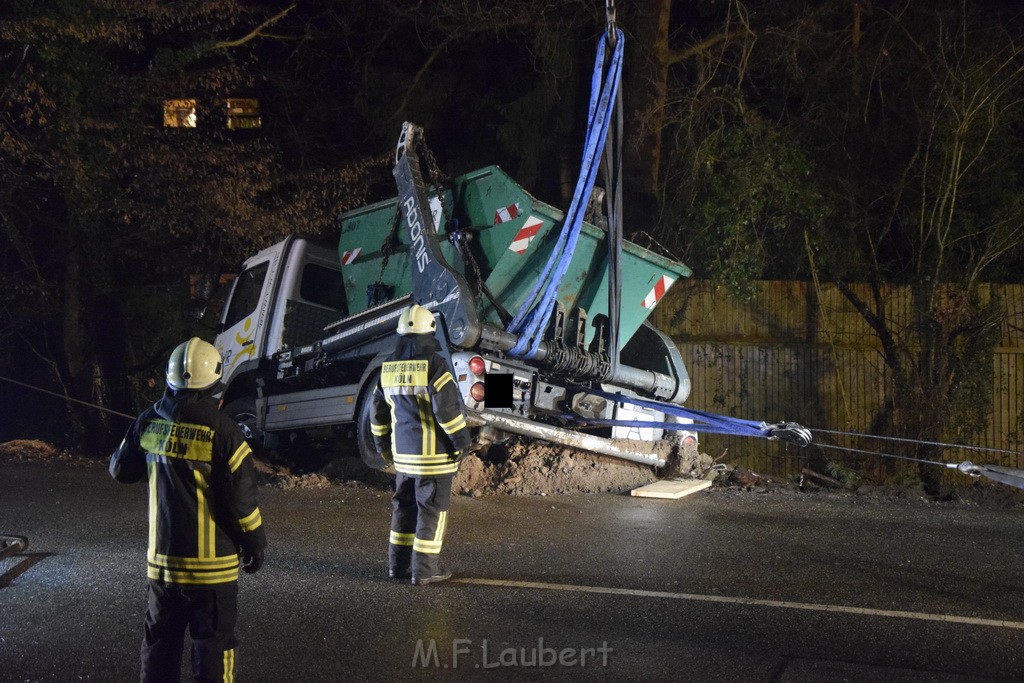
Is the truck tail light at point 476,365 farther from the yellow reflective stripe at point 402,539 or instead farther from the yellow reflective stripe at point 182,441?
the yellow reflective stripe at point 182,441

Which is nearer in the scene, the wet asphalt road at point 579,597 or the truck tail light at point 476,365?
the wet asphalt road at point 579,597

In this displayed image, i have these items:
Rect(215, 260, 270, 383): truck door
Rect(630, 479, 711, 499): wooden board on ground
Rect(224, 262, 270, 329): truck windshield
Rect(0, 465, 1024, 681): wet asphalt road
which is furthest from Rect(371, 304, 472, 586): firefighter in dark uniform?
Rect(224, 262, 270, 329): truck windshield

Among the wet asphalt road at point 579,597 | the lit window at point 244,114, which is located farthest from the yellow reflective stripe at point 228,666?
the lit window at point 244,114

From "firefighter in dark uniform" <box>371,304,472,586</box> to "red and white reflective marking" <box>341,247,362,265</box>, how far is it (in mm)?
4247

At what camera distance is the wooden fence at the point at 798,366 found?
1100cm

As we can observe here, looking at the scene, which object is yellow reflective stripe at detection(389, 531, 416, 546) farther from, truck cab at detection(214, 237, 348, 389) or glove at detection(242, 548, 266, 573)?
truck cab at detection(214, 237, 348, 389)

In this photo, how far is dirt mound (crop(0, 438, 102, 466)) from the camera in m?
12.1

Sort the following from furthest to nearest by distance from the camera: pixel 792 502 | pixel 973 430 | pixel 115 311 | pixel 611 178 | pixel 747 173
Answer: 1. pixel 115 311
2. pixel 747 173
3. pixel 973 430
4. pixel 792 502
5. pixel 611 178

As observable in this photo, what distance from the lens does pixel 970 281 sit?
429 inches

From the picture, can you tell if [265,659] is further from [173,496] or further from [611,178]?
[611,178]

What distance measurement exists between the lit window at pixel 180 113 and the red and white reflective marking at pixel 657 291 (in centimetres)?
810

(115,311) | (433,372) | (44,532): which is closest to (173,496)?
(433,372)

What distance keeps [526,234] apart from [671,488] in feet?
8.97

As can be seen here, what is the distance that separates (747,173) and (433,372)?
7357mm
